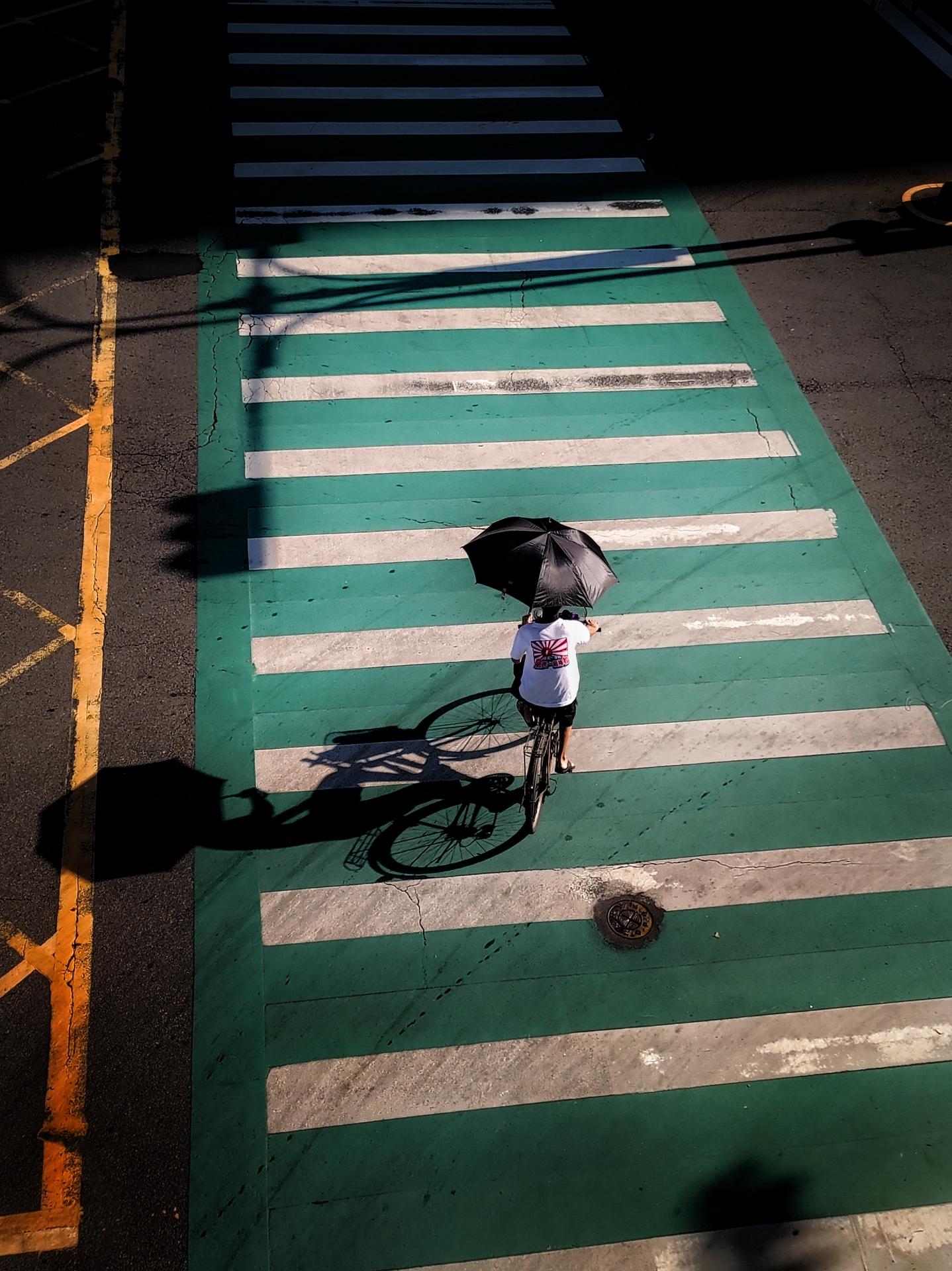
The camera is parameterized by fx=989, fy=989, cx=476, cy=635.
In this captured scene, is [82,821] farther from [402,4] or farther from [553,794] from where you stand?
[402,4]

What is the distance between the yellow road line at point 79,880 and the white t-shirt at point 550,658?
3.42m

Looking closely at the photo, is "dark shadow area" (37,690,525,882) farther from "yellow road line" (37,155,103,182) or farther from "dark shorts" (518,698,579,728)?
"yellow road line" (37,155,103,182)

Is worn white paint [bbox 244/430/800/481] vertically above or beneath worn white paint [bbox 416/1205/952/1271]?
above

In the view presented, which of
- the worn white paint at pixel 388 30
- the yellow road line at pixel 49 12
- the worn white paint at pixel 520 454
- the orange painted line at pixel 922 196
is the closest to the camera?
the worn white paint at pixel 520 454

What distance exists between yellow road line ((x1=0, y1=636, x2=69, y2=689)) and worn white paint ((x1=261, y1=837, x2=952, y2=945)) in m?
2.96

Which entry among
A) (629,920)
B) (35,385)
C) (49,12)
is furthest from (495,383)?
(49,12)

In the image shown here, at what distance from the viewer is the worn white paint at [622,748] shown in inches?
299

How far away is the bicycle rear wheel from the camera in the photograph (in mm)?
6930

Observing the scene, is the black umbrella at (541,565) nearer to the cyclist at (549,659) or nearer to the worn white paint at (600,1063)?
the cyclist at (549,659)

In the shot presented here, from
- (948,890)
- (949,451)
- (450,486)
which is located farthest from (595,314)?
(948,890)

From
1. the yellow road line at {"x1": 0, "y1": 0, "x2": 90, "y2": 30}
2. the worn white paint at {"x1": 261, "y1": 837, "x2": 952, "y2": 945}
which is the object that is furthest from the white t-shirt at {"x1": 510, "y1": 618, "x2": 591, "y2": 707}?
the yellow road line at {"x1": 0, "y1": 0, "x2": 90, "y2": 30}

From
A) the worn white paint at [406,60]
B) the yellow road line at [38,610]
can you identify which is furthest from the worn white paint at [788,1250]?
the worn white paint at [406,60]

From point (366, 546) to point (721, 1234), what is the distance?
597 cm

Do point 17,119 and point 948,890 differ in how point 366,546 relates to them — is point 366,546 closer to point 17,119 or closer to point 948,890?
point 948,890
